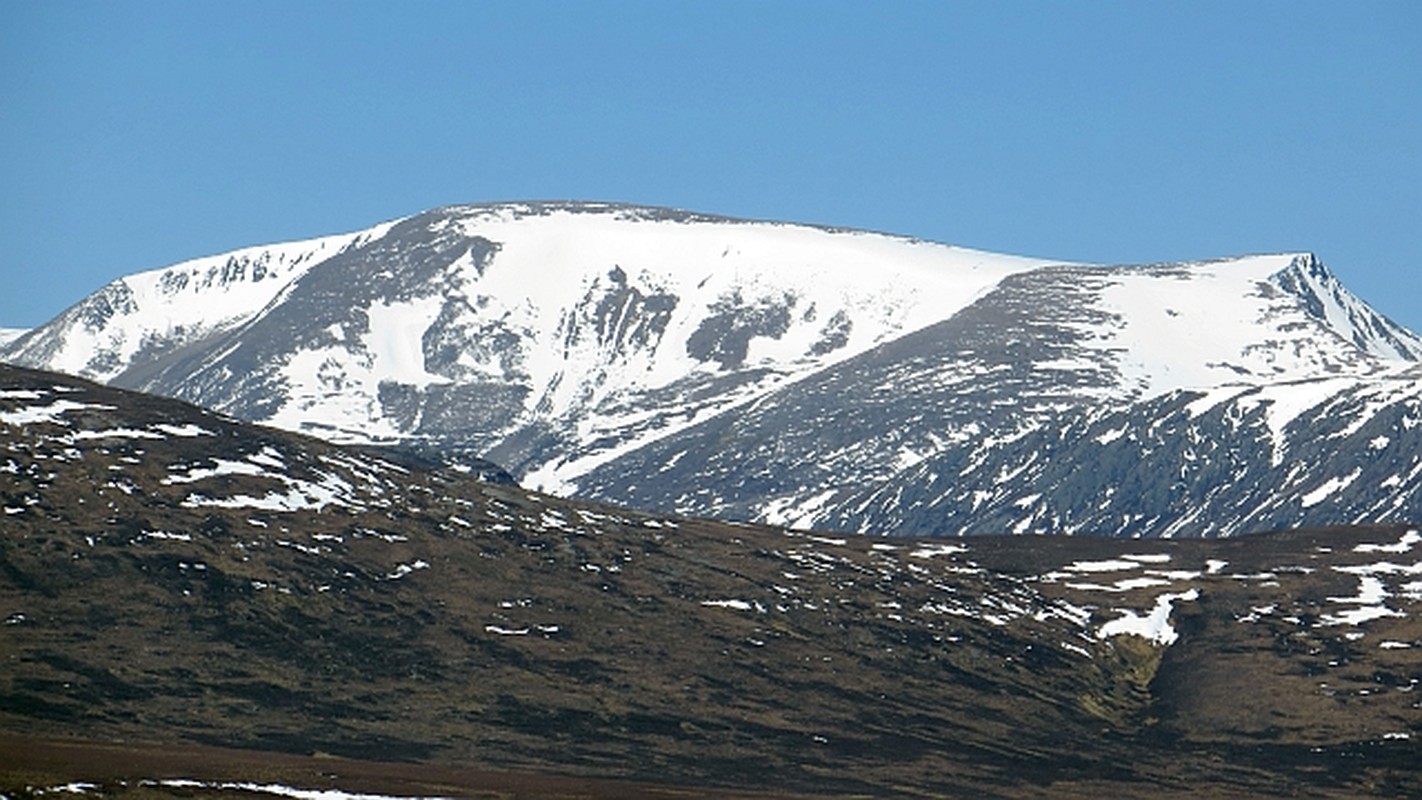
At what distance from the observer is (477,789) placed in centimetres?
16000

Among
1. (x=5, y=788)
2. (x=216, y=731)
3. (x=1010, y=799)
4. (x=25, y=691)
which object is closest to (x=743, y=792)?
(x=1010, y=799)

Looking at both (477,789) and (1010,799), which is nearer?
(477,789)

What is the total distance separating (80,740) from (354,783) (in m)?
31.6

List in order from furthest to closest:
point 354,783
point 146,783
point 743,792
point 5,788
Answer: point 743,792 < point 354,783 < point 146,783 < point 5,788

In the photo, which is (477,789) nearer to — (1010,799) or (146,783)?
(146,783)

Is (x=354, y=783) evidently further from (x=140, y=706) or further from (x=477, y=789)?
(x=140, y=706)

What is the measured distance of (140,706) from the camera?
199250 mm

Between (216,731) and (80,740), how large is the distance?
22563 millimetres

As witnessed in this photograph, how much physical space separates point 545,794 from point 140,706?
52.5 metres

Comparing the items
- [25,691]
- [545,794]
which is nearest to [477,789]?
[545,794]

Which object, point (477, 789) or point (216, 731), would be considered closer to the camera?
point (477, 789)

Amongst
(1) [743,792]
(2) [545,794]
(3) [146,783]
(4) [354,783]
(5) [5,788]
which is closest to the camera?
(5) [5,788]

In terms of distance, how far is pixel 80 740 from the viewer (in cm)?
17238

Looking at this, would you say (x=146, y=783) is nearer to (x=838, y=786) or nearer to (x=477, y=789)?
(x=477, y=789)
